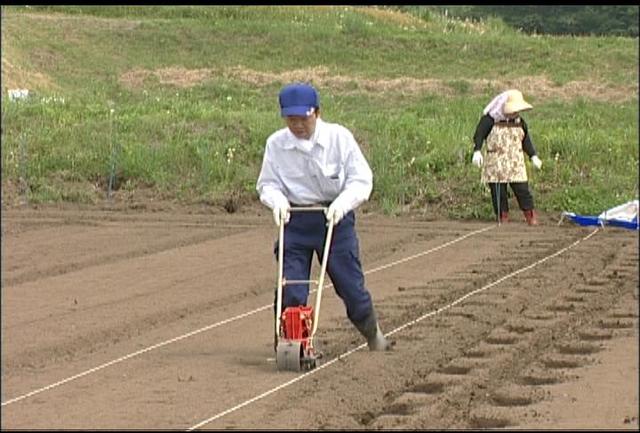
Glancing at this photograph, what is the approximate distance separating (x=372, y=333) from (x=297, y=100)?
1.57 m

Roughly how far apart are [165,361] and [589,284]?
4361 millimetres

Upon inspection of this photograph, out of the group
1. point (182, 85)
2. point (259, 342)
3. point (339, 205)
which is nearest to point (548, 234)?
point (259, 342)

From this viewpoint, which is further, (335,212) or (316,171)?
(316,171)

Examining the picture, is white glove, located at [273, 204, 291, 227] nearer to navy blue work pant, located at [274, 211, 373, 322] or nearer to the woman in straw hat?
navy blue work pant, located at [274, 211, 373, 322]

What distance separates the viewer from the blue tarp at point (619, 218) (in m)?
15.5

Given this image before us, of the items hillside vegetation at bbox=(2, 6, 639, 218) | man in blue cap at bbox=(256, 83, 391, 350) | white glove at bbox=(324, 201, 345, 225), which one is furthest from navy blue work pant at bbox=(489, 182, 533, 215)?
white glove at bbox=(324, 201, 345, 225)

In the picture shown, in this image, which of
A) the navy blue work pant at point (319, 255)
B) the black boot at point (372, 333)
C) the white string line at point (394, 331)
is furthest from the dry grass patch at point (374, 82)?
the navy blue work pant at point (319, 255)

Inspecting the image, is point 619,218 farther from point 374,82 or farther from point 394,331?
point 374,82

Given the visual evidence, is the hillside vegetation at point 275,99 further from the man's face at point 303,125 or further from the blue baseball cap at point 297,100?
the blue baseball cap at point 297,100

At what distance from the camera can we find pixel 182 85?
28.4m

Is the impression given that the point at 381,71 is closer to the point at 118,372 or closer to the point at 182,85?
the point at 182,85

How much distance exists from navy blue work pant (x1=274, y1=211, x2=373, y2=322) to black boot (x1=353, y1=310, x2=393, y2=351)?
108 millimetres

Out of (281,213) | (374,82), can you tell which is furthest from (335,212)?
(374,82)

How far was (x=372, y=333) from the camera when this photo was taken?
8.86 m
